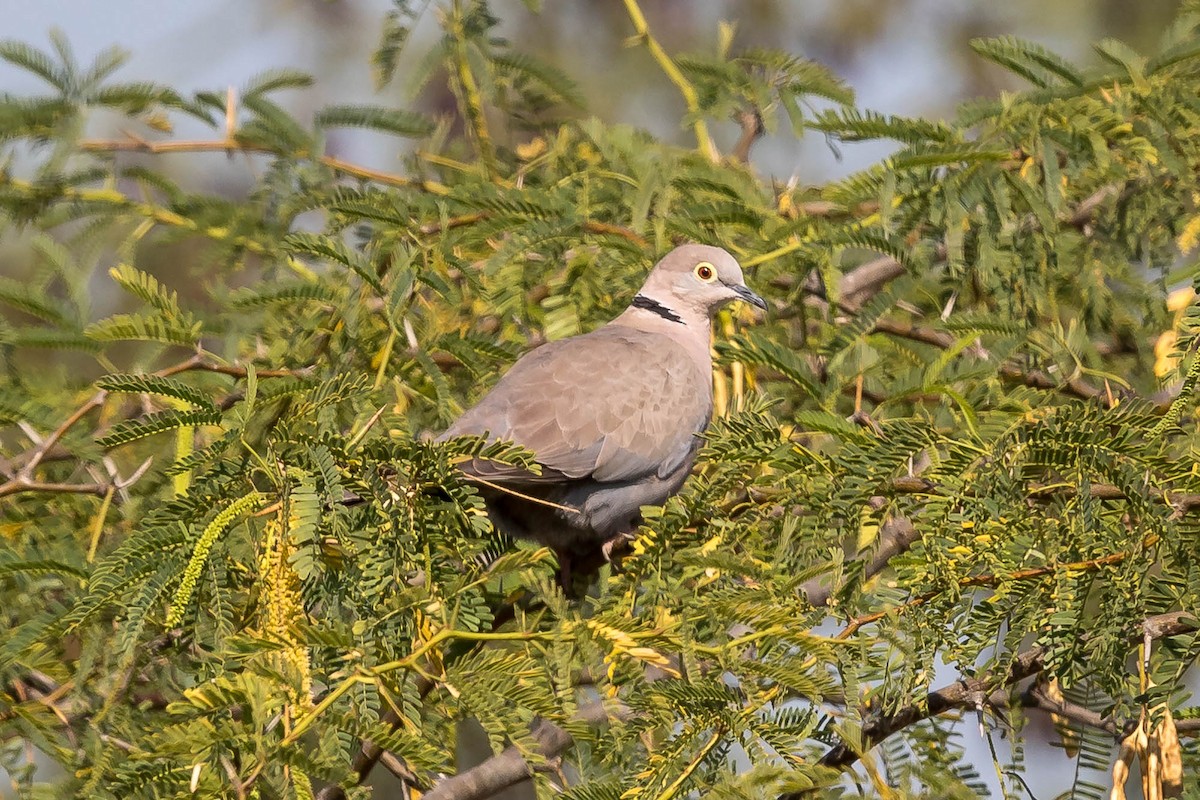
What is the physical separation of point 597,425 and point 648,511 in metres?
1.31

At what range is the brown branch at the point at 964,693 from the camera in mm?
2432

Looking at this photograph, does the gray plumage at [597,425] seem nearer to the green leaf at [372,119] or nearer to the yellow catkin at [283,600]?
the green leaf at [372,119]

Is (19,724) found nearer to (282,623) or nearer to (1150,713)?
(282,623)

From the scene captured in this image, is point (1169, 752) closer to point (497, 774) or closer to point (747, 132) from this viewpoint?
point (497, 774)

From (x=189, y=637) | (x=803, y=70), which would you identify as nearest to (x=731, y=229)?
(x=803, y=70)

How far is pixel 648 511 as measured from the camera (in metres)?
3.00

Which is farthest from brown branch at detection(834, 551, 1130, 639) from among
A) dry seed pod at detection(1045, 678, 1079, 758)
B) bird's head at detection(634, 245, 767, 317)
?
bird's head at detection(634, 245, 767, 317)

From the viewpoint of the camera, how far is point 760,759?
2453 mm

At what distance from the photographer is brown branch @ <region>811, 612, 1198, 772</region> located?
2.43 metres

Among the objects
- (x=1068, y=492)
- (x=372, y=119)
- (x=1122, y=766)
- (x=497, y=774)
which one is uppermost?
(x=372, y=119)

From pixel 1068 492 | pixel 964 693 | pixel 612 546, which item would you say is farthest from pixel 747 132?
pixel 964 693

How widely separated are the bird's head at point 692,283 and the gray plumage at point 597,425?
1.0 inches

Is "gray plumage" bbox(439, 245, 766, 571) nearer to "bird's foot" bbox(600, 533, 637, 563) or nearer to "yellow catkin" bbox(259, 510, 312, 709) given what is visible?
"bird's foot" bbox(600, 533, 637, 563)

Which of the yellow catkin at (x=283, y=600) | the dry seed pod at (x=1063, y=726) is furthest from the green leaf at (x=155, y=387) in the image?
the dry seed pod at (x=1063, y=726)
